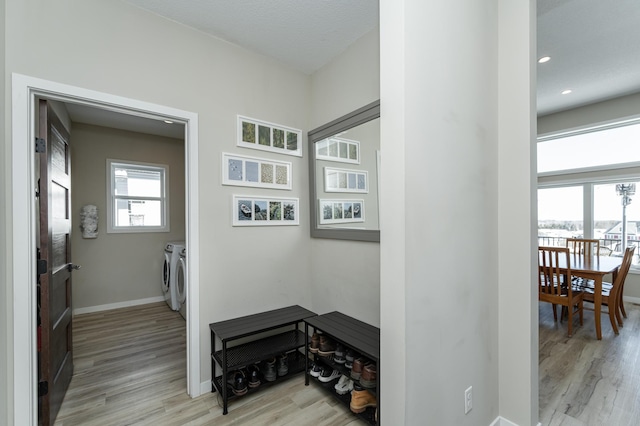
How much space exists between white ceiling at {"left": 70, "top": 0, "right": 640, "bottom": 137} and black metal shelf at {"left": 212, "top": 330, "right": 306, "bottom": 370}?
2.54 meters

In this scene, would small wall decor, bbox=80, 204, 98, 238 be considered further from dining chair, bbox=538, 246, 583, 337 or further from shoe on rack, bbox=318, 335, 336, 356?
dining chair, bbox=538, 246, 583, 337

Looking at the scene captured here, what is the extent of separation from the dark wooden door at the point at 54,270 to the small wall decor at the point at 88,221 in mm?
2015

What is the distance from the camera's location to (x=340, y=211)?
2.50m

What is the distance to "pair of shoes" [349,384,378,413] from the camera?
181 centimetres

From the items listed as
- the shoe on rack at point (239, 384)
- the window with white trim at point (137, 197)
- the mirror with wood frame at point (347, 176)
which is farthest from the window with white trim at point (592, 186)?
the window with white trim at point (137, 197)

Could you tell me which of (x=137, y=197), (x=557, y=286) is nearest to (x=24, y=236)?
(x=137, y=197)

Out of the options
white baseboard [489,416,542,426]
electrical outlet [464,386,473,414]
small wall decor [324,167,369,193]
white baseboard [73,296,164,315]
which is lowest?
white baseboard [73,296,164,315]

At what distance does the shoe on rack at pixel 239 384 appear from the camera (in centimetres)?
201

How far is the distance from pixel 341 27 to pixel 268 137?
1.07 metres

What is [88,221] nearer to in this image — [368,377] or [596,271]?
[368,377]

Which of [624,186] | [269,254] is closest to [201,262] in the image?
[269,254]

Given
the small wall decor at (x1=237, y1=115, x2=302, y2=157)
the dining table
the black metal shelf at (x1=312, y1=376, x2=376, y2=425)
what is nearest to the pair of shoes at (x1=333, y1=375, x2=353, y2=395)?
the black metal shelf at (x1=312, y1=376, x2=376, y2=425)

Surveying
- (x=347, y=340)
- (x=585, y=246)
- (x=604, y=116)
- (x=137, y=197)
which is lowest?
(x=347, y=340)

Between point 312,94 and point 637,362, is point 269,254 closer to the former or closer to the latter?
point 312,94
